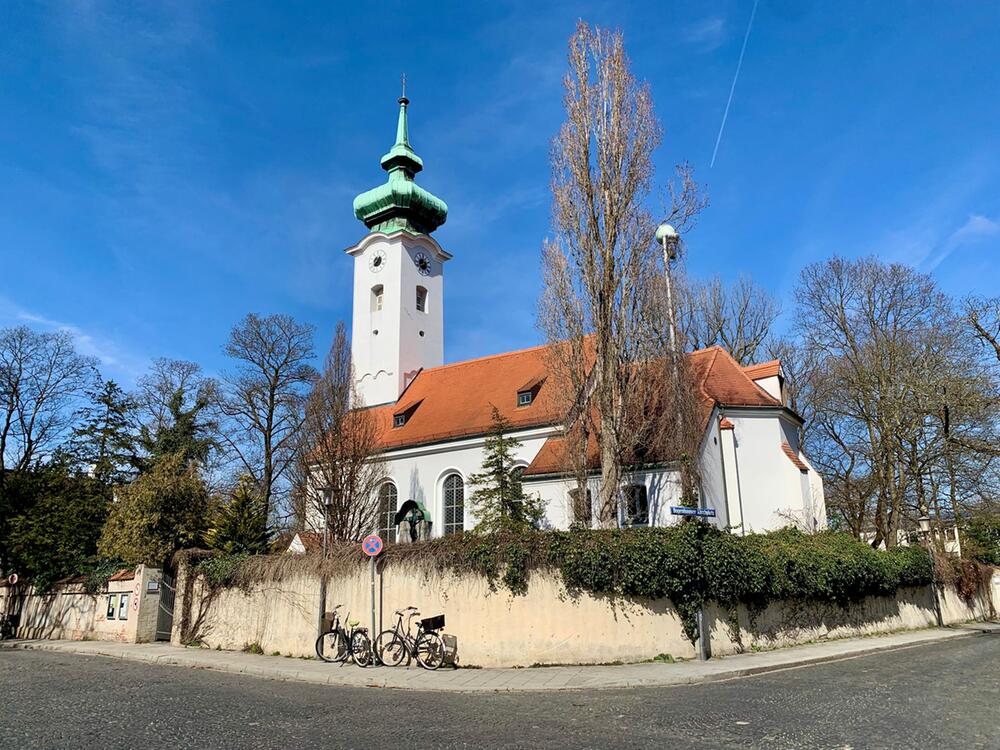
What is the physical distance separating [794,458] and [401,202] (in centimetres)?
2294

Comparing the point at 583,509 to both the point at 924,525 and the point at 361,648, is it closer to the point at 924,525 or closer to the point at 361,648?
the point at 361,648

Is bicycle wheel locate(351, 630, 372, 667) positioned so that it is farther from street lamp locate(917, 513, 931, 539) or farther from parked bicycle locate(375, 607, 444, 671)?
street lamp locate(917, 513, 931, 539)

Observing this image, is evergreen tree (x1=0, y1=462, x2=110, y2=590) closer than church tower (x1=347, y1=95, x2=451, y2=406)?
Yes

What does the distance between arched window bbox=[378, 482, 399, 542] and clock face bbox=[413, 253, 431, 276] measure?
12.2 meters

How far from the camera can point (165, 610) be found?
65.0ft

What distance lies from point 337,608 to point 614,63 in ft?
52.5

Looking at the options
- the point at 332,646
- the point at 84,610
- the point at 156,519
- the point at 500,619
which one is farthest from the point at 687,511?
the point at 84,610

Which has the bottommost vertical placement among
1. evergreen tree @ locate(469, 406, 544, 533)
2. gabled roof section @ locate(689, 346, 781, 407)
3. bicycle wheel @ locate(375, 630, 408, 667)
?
bicycle wheel @ locate(375, 630, 408, 667)

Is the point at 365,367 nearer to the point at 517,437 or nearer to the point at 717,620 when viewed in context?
the point at 517,437

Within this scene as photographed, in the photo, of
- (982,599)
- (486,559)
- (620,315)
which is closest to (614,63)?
(620,315)

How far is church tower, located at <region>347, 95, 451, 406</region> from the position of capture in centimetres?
3559

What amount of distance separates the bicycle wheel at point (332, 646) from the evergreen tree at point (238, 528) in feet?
16.7

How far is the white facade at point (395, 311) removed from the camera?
1398 inches

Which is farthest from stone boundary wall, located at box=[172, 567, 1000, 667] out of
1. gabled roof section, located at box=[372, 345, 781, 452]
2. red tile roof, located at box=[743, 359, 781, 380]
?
red tile roof, located at box=[743, 359, 781, 380]
